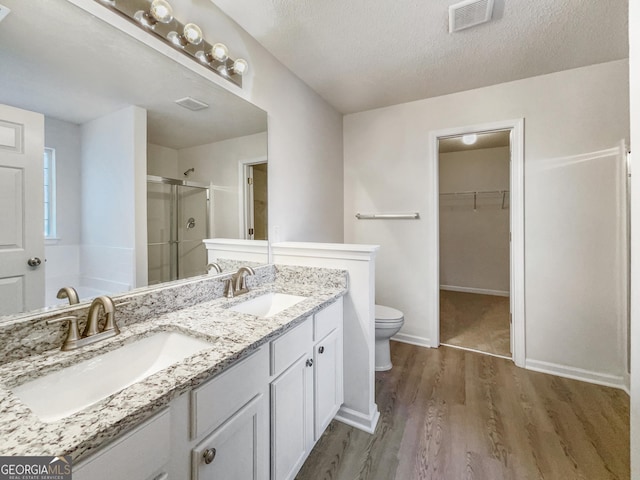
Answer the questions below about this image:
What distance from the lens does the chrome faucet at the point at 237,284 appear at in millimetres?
1510

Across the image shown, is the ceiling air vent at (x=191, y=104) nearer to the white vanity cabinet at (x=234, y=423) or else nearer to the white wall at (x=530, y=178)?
the white vanity cabinet at (x=234, y=423)

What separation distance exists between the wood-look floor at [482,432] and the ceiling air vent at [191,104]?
75.8 inches

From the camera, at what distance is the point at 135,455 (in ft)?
1.99

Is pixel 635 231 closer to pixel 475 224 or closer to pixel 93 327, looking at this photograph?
pixel 93 327

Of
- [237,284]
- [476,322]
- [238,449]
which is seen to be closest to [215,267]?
[237,284]

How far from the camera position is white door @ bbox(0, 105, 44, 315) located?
2.77 feet

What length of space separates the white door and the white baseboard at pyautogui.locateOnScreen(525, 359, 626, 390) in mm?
3135

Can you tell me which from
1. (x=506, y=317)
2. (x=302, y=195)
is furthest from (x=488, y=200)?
(x=302, y=195)

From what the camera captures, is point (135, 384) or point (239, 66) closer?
point (135, 384)

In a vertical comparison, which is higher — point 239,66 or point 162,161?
point 239,66

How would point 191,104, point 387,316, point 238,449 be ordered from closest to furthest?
1. point 238,449
2. point 191,104
3. point 387,316

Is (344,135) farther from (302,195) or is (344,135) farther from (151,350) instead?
(151,350)

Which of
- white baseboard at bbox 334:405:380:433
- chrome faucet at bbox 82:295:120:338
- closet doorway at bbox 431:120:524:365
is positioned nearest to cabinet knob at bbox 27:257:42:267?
chrome faucet at bbox 82:295:120:338

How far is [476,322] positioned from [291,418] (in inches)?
113
